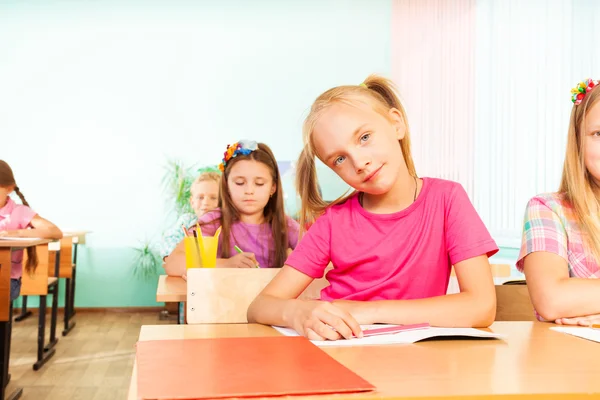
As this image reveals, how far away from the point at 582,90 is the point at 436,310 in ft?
2.42

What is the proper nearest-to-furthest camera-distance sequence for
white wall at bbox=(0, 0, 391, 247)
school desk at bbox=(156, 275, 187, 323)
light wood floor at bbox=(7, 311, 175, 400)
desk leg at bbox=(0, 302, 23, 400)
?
school desk at bbox=(156, 275, 187, 323), desk leg at bbox=(0, 302, 23, 400), light wood floor at bbox=(7, 311, 175, 400), white wall at bbox=(0, 0, 391, 247)

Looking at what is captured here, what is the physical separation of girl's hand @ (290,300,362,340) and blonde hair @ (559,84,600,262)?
711mm

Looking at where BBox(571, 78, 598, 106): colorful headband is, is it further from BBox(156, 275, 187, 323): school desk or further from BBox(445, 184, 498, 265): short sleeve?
BBox(156, 275, 187, 323): school desk

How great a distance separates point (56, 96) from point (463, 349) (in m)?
6.18

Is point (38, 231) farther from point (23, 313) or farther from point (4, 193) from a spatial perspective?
point (23, 313)

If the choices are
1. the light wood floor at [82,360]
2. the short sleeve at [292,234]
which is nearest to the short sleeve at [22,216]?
the light wood floor at [82,360]

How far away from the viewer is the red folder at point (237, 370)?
59cm

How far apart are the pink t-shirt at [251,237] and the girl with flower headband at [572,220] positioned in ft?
4.41

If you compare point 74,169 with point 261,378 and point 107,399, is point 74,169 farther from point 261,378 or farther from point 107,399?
point 261,378

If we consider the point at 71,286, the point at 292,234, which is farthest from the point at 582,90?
the point at 71,286

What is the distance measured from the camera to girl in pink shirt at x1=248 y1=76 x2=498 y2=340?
125 centimetres

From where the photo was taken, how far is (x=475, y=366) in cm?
71

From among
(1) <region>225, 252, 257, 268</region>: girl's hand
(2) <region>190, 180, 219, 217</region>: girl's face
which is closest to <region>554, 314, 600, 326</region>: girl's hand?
(1) <region>225, 252, 257, 268</region>: girl's hand

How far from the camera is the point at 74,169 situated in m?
6.37
